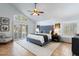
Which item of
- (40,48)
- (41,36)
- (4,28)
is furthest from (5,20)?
(40,48)

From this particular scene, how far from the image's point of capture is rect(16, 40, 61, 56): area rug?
234 centimetres

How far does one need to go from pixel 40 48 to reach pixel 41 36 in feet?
0.93

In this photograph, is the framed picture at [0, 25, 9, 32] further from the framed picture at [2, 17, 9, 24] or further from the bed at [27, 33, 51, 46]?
the bed at [27, 33, 51, 46]

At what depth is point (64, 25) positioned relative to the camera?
2424 millimetres

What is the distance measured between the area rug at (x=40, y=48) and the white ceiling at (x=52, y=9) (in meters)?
0.61

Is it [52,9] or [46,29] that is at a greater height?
[52,9]

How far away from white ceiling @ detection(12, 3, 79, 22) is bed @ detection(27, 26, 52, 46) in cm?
26

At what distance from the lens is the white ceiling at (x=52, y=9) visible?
2285mm

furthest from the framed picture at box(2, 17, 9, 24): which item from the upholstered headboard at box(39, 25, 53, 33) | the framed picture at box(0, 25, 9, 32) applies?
the upholstered headboard at box(39, 25, 53, 33)

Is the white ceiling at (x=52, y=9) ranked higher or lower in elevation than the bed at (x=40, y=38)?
higher

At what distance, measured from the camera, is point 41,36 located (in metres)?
2.47

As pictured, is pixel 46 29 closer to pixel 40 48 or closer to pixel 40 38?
pixel 40 38

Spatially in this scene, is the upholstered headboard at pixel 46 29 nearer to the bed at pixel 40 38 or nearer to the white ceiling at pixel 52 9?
the bed at pixel 40 38

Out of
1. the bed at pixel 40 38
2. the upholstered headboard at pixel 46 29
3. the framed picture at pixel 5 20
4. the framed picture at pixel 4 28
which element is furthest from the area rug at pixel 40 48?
A: the framed picture at pixel 5 20
